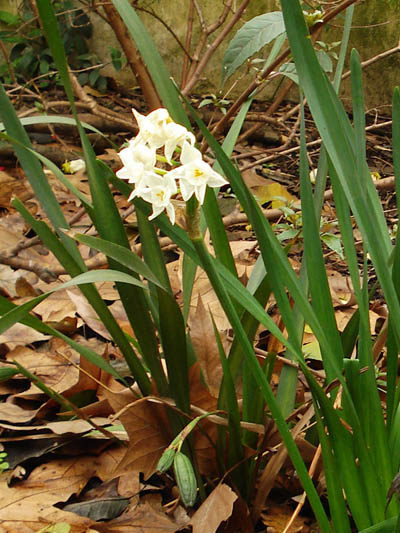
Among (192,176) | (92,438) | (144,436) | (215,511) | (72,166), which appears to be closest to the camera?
(192,176)

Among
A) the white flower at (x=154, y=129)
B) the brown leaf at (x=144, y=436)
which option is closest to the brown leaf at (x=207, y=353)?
the brown leaf at (x=144, y=436)

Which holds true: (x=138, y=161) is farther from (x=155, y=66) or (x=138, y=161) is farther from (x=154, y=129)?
(x=155, y=66)

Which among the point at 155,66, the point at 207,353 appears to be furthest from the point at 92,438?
the point at 155,66

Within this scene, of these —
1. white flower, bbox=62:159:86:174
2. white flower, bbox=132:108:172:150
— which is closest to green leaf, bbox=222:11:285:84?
white flower, bbox=132:108:172:150

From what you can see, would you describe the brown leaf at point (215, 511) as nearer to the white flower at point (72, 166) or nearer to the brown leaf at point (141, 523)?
the brown leaf at point (141, 523)

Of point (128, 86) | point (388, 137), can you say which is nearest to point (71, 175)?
point (128, 86)
